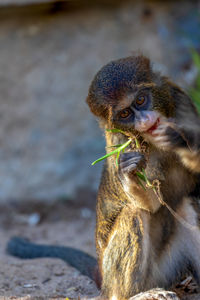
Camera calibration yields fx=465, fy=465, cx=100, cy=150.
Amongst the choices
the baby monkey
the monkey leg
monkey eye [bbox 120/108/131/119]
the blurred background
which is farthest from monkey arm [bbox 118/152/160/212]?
the blurred background

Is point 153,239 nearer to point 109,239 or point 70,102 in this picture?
point 109,239

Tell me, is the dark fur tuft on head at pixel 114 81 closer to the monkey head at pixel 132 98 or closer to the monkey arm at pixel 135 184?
the monkey head at pixel 132 98

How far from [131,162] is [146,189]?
1.05 feet

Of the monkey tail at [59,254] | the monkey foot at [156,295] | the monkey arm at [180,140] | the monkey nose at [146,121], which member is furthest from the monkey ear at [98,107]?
the monkey tail at [59,254]

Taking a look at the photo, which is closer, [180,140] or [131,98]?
[180,140]

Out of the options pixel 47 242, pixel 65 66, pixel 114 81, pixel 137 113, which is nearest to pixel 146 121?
pixel 137 113

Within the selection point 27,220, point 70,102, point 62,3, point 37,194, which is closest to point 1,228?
point 27,220

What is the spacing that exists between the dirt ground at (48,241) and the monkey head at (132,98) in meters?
1.65

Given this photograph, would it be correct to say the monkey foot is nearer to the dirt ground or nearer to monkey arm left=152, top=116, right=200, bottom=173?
the dirt ground

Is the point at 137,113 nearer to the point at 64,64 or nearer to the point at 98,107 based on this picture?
the point at 98,107

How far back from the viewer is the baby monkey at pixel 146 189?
3703mm

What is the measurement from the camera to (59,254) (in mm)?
5277

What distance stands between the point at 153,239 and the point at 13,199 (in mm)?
4261

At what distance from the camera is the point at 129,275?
395cm
